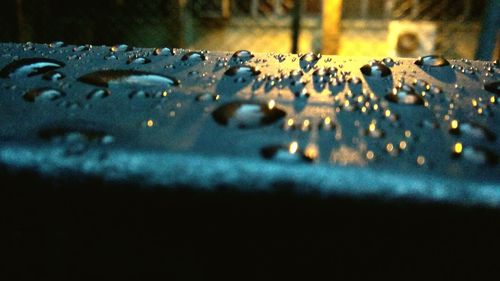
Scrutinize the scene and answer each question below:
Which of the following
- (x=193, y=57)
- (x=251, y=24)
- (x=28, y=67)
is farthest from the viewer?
(x=251, y=24)

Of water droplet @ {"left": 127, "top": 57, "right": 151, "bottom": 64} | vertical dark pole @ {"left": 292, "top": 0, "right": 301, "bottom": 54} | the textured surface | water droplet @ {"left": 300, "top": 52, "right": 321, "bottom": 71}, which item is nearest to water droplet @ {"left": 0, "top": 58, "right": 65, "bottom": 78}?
the textured surface

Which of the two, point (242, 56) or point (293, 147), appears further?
point (242, 56)

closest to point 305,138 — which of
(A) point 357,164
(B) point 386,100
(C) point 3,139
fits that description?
(A) point 357,164

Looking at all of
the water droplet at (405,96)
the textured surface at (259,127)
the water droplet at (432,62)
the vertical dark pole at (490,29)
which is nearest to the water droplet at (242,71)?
the textured surface at (259,127)

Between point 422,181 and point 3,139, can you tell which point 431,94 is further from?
point 3,139

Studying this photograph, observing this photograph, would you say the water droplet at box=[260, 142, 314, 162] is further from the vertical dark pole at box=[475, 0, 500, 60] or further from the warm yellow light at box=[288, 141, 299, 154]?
the vertical dark pole at box=[475, 0, 500, 60]

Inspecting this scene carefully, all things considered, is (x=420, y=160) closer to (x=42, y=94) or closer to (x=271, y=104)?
(x=271, y=104)

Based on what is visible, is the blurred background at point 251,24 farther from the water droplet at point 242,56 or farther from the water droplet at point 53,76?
the water droplet at point 53,76

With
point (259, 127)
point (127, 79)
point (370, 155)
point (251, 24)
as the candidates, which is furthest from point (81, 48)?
point (251, 24)
